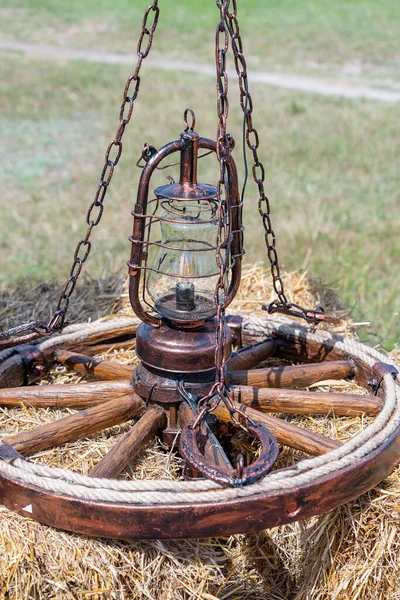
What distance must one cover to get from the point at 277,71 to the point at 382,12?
22.0 ft

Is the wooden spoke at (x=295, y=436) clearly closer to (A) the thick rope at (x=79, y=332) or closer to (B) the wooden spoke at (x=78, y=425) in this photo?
(B) the wooden spoke at (x=78, y=425)

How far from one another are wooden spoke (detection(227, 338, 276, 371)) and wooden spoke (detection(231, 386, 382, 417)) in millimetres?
245

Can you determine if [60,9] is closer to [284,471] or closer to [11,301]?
[11,301]

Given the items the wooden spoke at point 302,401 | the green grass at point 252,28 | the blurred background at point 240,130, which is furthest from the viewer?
the green grass at point 252,28

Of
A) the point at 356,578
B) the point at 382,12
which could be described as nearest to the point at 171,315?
the point at 356,578

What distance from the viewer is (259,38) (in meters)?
16.2

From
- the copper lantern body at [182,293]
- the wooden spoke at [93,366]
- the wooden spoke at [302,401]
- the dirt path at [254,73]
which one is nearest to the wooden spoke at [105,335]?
the wooden spoke at [93,366]

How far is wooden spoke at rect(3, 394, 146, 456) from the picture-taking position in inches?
81.8

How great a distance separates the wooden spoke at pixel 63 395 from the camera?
235cm

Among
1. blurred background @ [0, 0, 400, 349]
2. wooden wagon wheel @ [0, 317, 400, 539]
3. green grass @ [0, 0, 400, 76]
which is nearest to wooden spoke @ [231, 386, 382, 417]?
wooden wagon wheel @ [0, 317, 400, 539]

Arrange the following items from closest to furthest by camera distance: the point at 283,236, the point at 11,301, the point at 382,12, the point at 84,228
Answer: the point at 11,301 → the point at 283,236 → the point at 84,228 → the point at 382,12

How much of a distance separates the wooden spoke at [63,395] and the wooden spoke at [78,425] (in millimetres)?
102

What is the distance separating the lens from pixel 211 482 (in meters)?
1.80

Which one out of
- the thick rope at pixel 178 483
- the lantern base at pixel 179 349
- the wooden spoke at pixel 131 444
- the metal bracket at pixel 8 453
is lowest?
the wooden spoke at pixel 131 444
